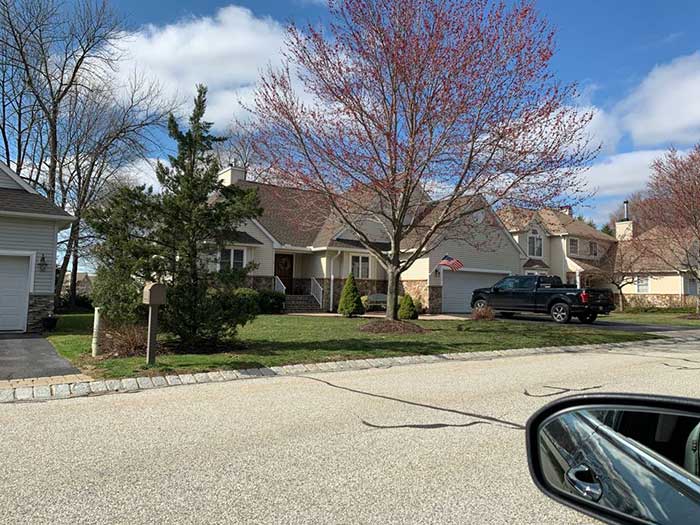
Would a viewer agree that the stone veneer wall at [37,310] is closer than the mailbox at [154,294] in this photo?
No

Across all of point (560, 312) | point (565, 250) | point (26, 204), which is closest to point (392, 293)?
point (560, 312)

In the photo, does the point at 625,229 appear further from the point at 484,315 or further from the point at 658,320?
the point at 484,315

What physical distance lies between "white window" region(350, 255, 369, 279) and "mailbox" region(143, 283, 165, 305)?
60.8 feet

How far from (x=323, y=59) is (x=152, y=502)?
13.5 metres

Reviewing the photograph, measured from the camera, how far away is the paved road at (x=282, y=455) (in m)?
3.58

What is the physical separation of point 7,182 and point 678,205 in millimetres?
30485

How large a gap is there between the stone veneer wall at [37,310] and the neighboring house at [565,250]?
90.8ft

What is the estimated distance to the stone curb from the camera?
727 cm

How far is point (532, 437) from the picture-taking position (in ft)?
7.97

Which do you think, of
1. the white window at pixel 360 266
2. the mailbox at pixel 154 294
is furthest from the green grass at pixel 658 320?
the mailbox at pixel 154 294

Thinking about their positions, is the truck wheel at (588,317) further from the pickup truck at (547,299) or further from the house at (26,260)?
the house at (26,260)

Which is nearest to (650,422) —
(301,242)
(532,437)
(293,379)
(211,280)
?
(532,437)

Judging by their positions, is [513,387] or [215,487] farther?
[513,387]

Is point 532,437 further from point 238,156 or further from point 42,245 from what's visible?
point 238,156
